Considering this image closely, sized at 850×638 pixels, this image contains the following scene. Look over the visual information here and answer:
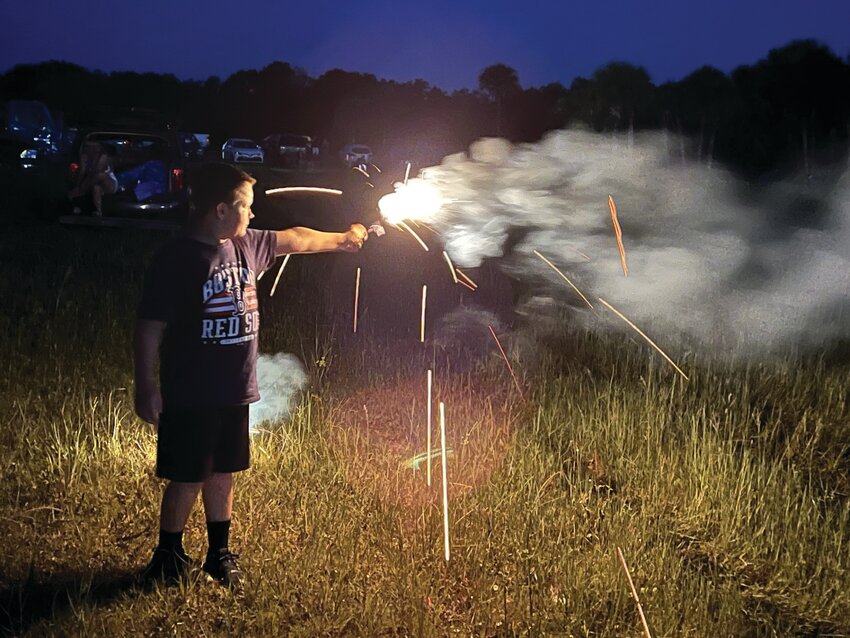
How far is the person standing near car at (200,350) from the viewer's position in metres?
3.72

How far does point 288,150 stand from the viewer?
2029 inches

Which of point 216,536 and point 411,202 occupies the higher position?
point 411,202

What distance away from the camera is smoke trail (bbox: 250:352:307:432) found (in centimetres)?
566

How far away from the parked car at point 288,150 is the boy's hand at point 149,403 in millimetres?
46596

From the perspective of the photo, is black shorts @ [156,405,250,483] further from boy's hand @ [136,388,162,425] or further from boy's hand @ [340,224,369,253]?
boy's hand @ [340,224,369,253]

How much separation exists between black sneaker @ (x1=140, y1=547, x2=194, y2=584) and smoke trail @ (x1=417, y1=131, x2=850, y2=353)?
3.69 meters

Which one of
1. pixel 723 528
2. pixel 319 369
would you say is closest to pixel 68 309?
pixel 319 369

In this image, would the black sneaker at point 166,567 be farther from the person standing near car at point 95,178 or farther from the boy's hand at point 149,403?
the person standing near car at point 95,178

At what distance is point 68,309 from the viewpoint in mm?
8211

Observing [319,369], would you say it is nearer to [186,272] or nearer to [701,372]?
[701,372]

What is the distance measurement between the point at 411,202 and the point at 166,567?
98.8 inches

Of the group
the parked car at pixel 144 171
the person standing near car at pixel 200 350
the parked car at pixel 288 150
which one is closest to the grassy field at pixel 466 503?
the person standing near car at pixel 200 350

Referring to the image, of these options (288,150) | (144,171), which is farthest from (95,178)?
(288,150)

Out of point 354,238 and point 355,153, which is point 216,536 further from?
point 355,153
